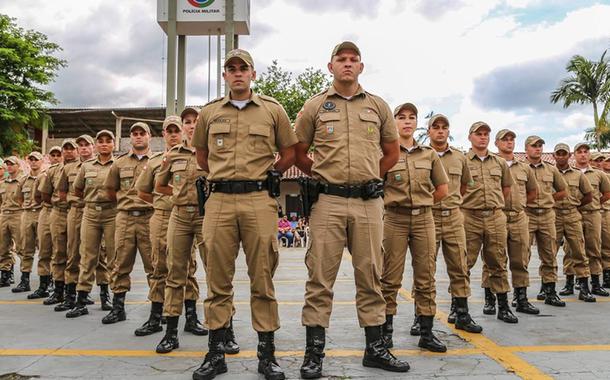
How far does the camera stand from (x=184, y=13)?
65.2 feet

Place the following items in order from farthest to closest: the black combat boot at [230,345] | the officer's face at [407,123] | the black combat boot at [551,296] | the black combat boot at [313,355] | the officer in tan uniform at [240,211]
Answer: the black combat boot at [551,296]
the officer's face at [407,123]
the black combat boot at [230,345]
the officer in tan uniform at [240,211]
the black combat boot at [313,355]

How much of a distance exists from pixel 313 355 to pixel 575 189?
5.18 m

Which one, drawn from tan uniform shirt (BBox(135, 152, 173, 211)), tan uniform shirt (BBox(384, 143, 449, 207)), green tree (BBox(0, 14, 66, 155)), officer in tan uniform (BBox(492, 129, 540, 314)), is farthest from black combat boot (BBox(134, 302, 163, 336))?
green tree (BBox(0, 14, 66, 155))

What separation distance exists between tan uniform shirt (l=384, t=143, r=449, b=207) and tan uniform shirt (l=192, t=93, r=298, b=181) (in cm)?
113

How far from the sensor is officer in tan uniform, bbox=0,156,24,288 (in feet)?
26.2

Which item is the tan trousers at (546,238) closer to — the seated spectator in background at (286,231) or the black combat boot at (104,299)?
the black combat boot at (104,299)

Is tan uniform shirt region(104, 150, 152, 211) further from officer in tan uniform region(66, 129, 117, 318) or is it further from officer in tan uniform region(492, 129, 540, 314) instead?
officer in tan uniform region(492, 129, 540, 314)

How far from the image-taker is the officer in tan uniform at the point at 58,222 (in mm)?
6324

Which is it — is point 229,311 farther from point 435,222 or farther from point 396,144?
point 435,222

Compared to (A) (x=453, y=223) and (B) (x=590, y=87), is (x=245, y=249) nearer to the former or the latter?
(A) (x=453, y=223)

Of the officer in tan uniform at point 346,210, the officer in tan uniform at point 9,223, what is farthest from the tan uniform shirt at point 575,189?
the officer in tan uniform at point 9,223

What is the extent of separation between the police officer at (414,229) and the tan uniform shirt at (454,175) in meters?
0.37

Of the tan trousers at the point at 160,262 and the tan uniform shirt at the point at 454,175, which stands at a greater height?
the tan uniform shirt at the point at 454,175

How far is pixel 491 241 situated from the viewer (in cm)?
521
